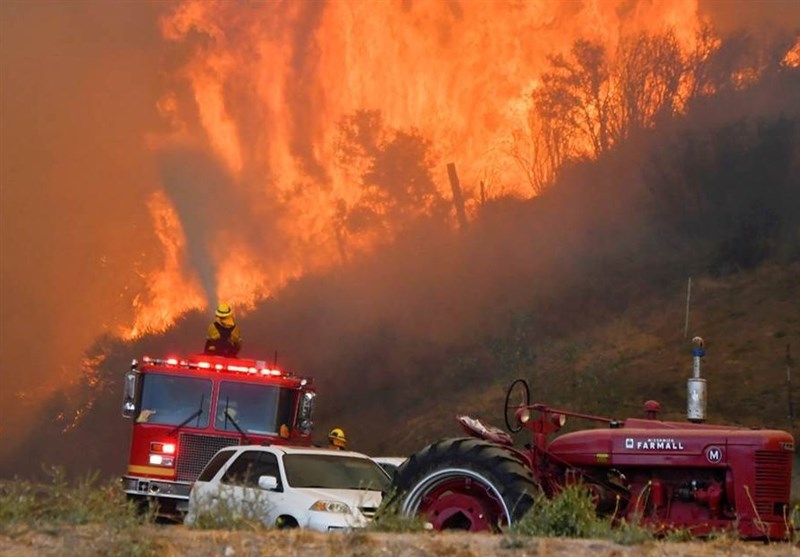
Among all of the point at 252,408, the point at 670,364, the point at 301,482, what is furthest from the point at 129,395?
the point at 670,364

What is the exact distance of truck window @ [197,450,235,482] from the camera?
17.0 meters

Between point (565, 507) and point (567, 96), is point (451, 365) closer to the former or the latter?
point (567, 96)

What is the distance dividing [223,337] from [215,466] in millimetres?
5742

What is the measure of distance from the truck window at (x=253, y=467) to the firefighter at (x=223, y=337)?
5.95m

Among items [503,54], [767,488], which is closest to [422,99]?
[503,54]

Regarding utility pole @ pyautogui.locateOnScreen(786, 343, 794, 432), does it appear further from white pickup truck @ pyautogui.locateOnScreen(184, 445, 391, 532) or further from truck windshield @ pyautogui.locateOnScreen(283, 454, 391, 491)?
white pickup truck @ pyautogui.locateOnScreen(184, 445, 391, 532)

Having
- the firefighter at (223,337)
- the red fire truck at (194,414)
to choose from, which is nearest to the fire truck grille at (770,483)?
the red fire truck at (194,414)

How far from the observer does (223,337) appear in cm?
2264

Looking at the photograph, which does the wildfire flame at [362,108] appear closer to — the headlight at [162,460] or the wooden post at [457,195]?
the wooden post at [457,195]

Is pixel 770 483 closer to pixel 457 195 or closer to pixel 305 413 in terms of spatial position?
pixel 305 413

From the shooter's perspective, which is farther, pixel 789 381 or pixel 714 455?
pixel 789 381

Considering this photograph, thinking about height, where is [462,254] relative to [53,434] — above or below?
above

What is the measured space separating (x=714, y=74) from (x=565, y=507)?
1640 inches

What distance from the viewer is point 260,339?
164 ft
